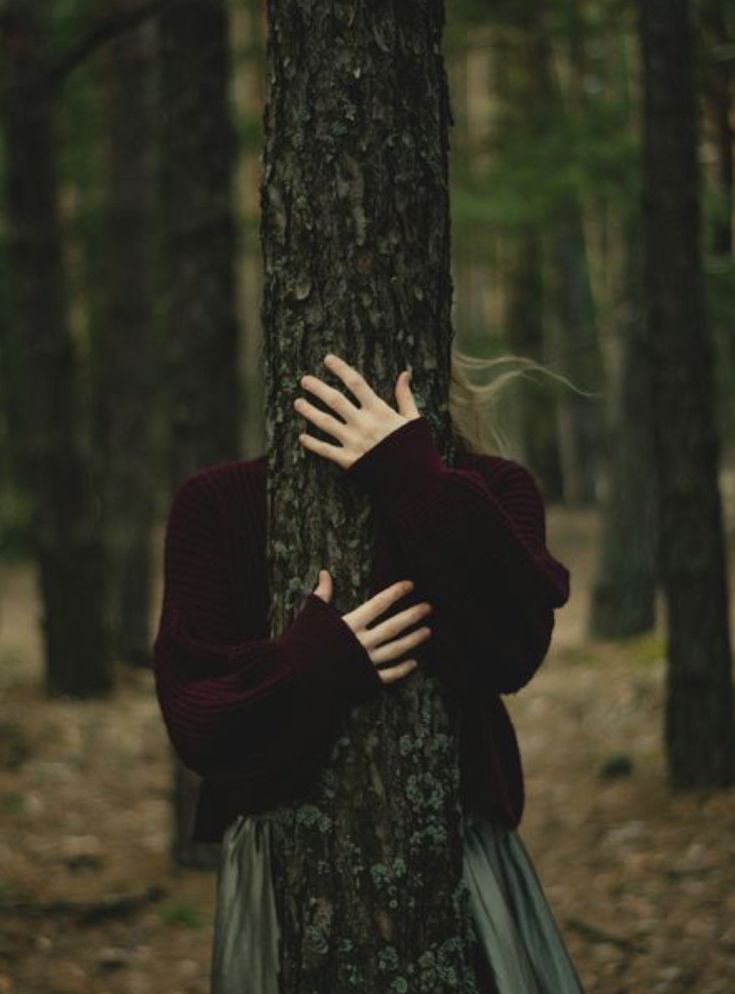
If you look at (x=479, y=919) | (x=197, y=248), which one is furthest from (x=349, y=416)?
(x=197, y=248)

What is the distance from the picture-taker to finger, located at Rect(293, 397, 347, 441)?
2766 millimetres

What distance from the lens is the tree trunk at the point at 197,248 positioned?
650 centimetres

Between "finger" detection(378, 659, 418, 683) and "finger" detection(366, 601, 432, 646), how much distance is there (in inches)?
Answer: 2.9

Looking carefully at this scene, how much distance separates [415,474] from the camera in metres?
2.73

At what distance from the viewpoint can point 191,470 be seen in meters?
6.59

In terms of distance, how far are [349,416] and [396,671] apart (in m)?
0.59

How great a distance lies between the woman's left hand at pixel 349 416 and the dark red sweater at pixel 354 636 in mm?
32

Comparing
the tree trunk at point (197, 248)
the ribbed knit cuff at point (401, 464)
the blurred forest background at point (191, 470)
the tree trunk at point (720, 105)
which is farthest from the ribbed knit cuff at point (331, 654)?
the tree trunk at point (720, 105)

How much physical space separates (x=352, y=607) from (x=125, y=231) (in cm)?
1111

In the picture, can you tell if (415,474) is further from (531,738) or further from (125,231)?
(125,231)

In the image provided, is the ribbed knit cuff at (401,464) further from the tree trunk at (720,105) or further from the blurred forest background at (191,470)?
the tree trunk at (720,105)

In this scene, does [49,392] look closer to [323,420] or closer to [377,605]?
[323,420]

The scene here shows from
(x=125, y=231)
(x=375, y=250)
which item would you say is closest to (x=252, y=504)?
(x=375, y=250)

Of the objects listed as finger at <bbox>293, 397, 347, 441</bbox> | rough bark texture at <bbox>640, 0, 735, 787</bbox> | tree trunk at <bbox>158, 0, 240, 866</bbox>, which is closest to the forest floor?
rough bark texture at <bbox>640, 0, 735, 787</bbox>
